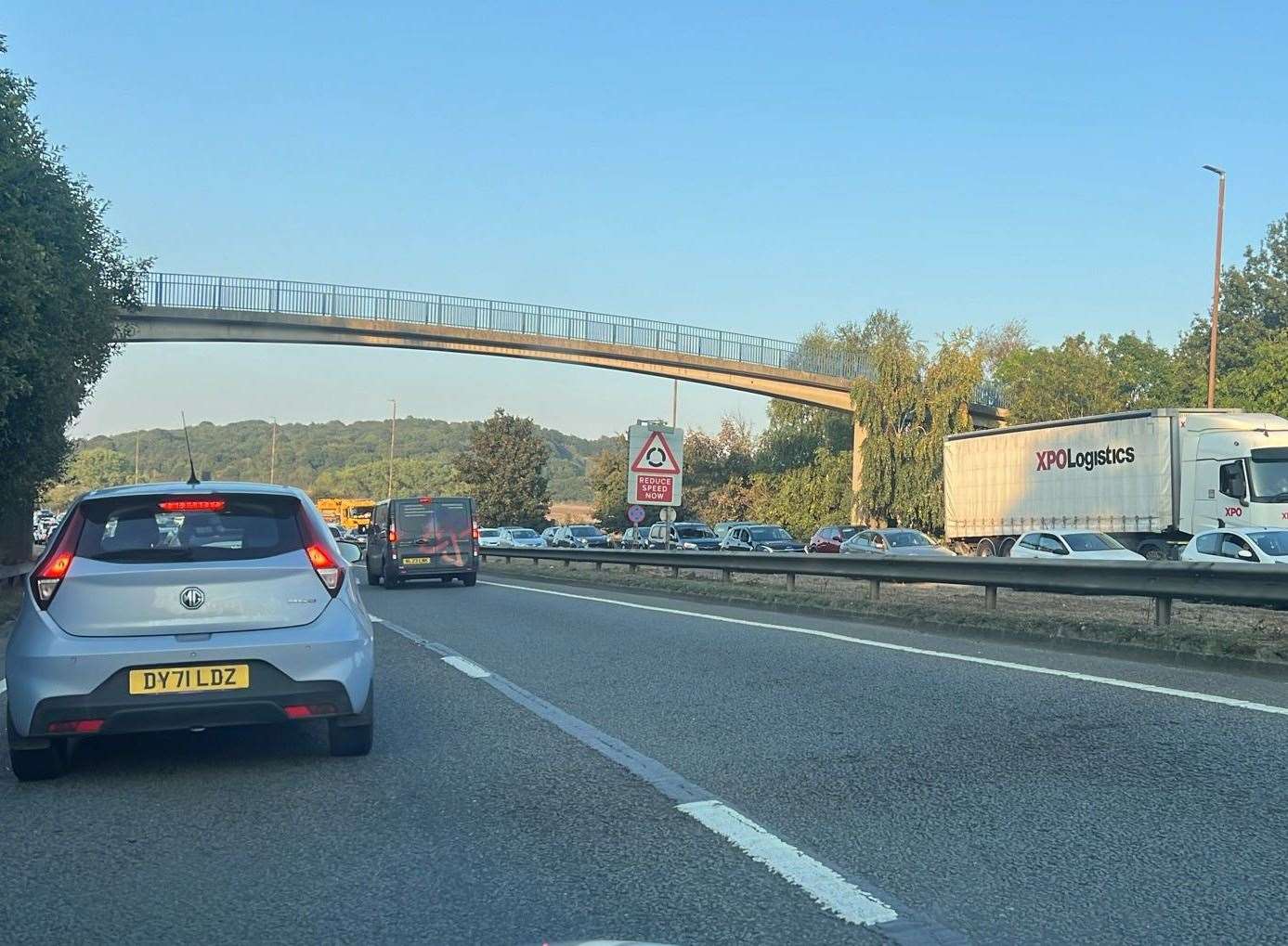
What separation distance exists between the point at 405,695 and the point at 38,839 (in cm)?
418

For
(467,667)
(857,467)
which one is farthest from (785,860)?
(857,467)

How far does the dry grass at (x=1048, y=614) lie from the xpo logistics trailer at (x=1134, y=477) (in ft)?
31.4

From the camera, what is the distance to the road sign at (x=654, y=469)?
26641mm

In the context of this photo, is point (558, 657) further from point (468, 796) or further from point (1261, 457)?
point (1261, 457)

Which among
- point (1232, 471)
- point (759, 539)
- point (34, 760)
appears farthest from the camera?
point (759, 539)

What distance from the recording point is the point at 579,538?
53.7 m

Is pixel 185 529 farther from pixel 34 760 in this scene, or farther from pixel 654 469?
pixel 654 469

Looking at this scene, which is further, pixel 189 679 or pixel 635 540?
pixel 635 540

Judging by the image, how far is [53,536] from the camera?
22.3 ft

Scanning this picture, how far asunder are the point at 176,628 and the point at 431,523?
22583 millimetres

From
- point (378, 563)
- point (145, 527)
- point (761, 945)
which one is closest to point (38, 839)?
point (145, 527)

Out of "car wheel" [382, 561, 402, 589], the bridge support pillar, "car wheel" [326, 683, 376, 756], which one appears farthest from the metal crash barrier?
the bridge support pillar

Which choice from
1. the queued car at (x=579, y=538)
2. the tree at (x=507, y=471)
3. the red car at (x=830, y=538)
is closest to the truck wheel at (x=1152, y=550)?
the red car at (x=830, y=538)

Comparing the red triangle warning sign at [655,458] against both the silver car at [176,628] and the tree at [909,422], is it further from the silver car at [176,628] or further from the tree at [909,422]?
the tree at [909,422]
